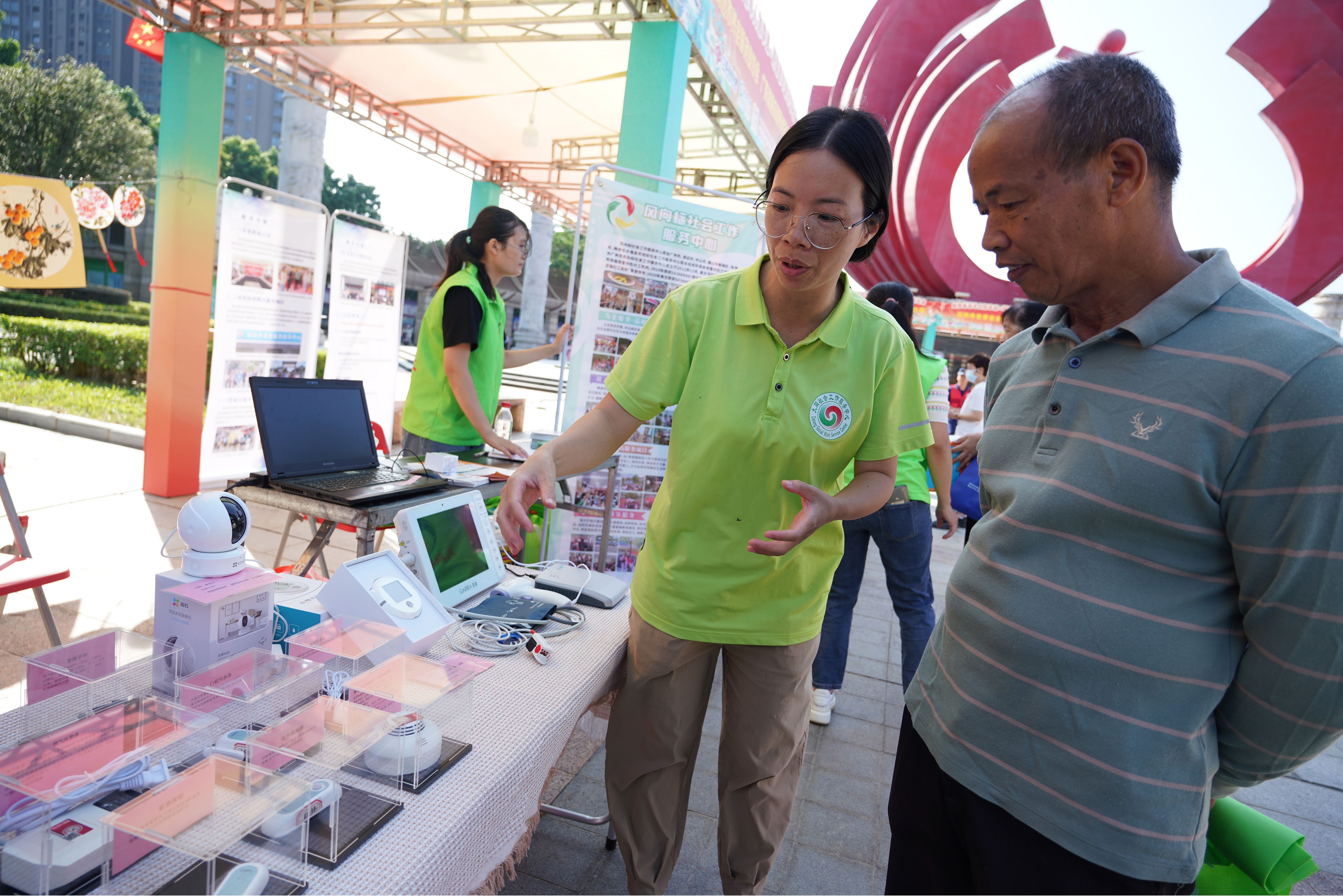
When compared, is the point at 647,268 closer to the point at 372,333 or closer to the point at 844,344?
the point at 844,344

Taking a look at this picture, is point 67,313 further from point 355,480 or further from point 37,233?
point 355,480

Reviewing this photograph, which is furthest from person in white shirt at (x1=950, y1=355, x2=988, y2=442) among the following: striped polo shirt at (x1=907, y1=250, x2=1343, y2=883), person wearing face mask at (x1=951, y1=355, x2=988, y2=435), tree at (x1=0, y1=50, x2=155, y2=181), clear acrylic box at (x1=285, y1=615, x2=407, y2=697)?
tree at (x1=0, y1=50, x2=155, y2=181)

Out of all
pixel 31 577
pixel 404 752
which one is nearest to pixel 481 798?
pixel 404 752

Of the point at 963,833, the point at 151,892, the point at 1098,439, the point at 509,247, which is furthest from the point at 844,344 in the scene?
the point at 509,247

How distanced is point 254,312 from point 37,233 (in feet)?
4.40

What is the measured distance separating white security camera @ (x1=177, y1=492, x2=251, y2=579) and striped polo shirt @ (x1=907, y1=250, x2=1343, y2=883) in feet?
3.92

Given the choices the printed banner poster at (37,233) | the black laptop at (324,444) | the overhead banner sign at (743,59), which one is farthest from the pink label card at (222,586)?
the printed banner poster at (37,233)

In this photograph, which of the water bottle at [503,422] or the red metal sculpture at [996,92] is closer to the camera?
the water bottle at [503,422]

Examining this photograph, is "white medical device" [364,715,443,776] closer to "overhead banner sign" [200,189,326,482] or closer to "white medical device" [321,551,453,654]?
"white medical device" [321,551,453,654]

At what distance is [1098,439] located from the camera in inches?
35.4

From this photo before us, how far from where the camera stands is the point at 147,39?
551cm

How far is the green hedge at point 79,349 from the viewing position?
9547 mm

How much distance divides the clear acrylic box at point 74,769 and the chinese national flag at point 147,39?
6.33 metres

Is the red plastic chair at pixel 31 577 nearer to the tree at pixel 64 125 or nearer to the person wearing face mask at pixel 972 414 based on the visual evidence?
the person wearing face mask at pixel 972 414
